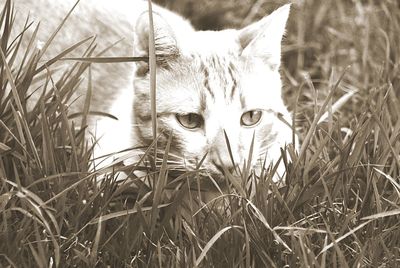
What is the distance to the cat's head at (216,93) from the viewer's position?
2805 millimetres

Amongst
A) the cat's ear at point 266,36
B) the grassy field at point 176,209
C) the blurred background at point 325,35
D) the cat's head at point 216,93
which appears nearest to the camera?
the grassy field at point 176,209

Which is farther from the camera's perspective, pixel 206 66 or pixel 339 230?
pixel 206 66

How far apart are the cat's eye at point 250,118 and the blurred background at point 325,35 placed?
3.35ft

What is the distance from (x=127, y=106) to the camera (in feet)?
10.5

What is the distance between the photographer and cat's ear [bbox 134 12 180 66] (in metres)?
2.85

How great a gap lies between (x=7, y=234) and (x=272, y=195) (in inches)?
32.0

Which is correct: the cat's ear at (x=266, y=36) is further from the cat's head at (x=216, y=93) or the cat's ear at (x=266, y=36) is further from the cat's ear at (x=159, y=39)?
the cat's ear at (x=159, y=39)

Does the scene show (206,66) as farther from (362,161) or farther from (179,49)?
(362,161)

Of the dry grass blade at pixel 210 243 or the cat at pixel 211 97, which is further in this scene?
the cat at pixel 211 97

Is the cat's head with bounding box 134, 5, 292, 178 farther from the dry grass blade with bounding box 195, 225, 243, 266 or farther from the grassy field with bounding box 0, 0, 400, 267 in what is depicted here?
the dry grass blade with bounding box 195, 225, 243, 266

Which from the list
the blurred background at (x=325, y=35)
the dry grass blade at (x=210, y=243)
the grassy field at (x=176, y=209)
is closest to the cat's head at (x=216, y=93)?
the grassy field at (x=176, y=209)

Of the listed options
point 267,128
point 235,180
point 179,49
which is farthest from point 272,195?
point 179,49

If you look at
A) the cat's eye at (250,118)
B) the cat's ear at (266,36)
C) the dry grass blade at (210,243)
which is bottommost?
the dry grass blade at (210,243)

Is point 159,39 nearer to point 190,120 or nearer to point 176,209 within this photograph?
point 190,120
